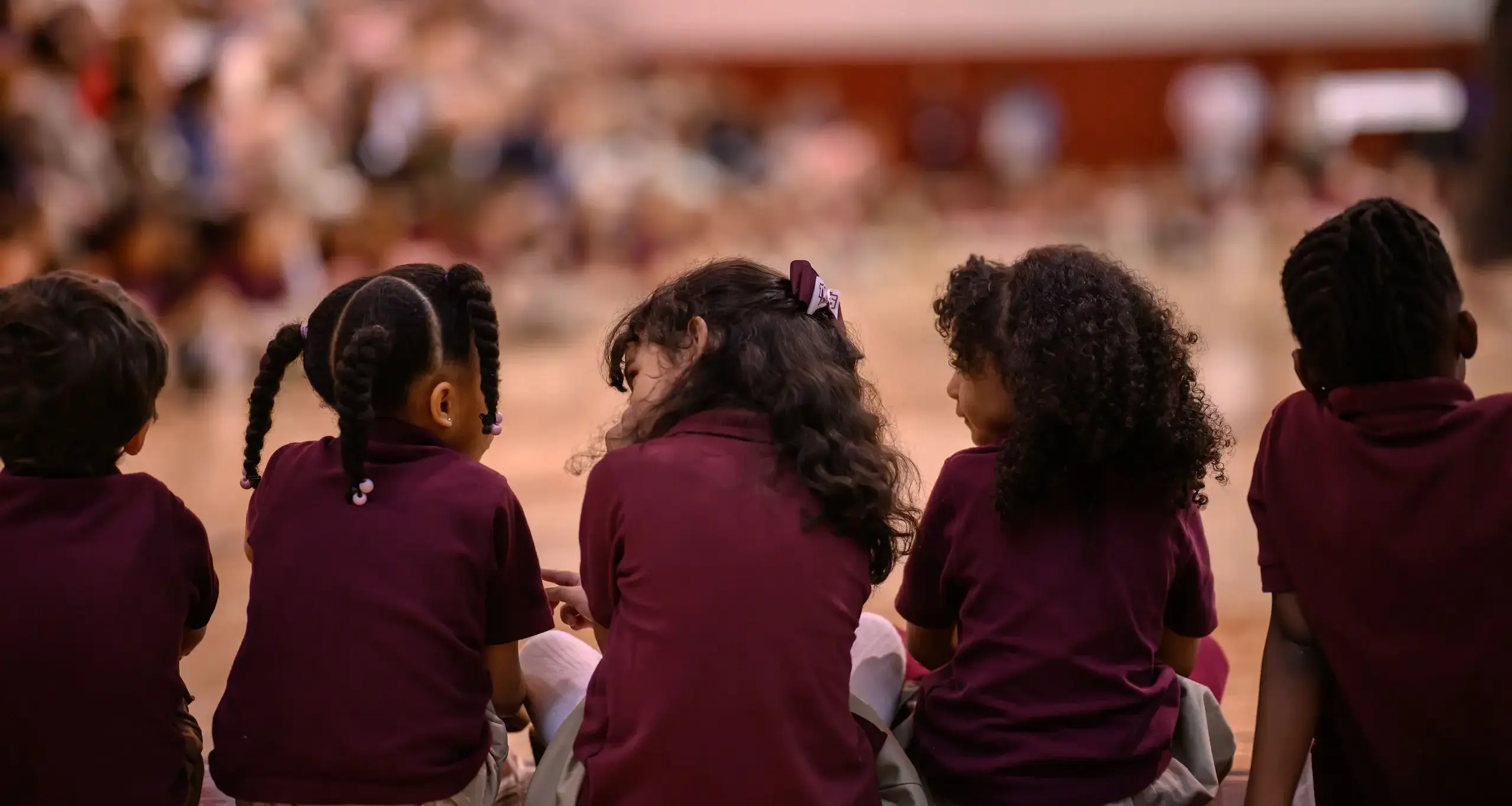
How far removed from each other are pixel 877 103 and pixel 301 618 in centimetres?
890

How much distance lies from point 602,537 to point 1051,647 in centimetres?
37

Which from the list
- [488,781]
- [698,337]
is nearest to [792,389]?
[698,337]

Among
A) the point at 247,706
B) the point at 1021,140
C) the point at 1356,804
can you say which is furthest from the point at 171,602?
the point at 1021,140

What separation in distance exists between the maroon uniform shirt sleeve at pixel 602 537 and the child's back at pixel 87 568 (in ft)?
1.11

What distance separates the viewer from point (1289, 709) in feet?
3.82

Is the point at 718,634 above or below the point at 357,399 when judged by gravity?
below

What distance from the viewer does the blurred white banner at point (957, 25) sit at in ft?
30.5

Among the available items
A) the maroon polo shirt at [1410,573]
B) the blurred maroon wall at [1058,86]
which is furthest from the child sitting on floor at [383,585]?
the blurred maroon wall at [1058,86]

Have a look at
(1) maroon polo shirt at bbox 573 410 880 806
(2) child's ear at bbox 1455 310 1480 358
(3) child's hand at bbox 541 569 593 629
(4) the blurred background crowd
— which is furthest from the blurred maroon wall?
(1) maroon polo shirt at bbox 573 410 880 806

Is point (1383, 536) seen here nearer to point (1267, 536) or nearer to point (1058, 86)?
point (1267, 536)

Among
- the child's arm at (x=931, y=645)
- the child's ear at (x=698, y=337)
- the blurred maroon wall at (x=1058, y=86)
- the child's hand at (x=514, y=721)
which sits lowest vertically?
the child's hand at (x=514, y=721)

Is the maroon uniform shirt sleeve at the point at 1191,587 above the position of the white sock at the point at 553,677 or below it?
above

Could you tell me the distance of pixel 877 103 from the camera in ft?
31.4

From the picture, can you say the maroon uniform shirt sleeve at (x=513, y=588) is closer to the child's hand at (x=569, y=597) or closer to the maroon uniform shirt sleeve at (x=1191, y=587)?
the child's hand at (x=569, y=597)
